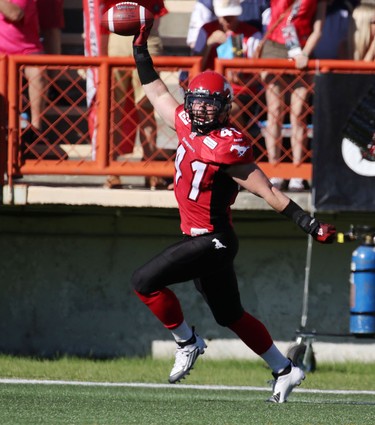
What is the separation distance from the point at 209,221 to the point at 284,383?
117 centimetres

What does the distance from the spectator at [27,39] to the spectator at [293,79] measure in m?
1.95

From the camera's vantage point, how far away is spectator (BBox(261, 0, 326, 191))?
440 inches

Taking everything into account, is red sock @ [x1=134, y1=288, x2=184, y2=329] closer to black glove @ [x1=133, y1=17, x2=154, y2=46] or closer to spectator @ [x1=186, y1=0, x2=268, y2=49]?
black glove @ [x1=133, y1=17, x2=154, y2=46]

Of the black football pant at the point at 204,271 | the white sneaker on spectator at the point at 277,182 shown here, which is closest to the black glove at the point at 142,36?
the black football pant at the point at 204,271

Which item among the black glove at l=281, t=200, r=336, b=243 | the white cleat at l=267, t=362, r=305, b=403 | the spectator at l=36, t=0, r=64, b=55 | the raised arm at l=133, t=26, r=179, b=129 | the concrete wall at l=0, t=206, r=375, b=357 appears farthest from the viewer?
the concrete wall at l=0, t=206, r=375, b=357

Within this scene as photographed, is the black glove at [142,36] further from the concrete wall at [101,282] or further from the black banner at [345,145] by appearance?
the concrete wall at [101,282]

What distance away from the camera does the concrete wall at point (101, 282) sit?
41.1 feet

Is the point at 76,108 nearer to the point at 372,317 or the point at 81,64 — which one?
the point at 81,64

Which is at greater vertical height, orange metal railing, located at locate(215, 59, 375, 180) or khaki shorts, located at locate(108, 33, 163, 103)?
khaki shorts, located at locate(108, 33, 163, 103)

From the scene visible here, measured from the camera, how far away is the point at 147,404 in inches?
320

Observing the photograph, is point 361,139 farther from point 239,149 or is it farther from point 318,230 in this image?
point 318,230

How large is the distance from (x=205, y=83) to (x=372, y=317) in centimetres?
395

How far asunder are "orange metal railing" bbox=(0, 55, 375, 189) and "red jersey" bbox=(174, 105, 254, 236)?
275cm

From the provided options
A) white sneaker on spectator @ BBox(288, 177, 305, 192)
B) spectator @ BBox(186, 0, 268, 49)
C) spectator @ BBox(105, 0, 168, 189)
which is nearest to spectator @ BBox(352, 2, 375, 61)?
spectator @ BBox(186, 0, 268, 49)
